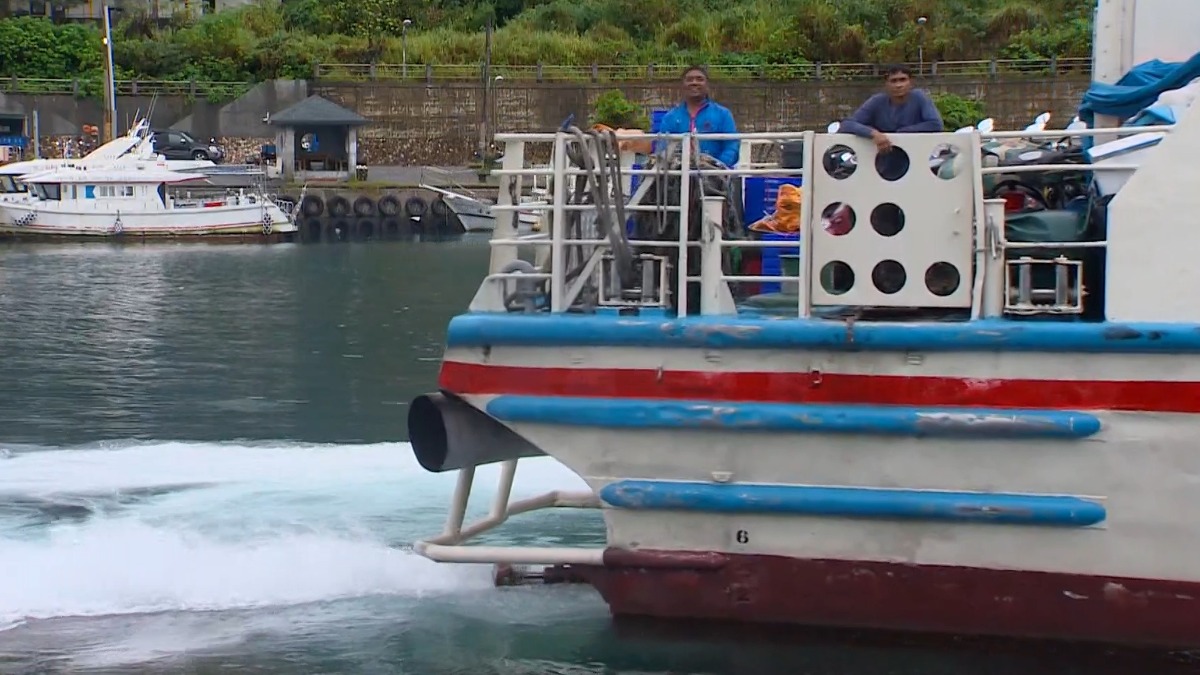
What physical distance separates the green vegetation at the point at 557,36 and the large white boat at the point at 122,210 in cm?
1579

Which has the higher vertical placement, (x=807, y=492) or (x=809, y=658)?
(x=807, y=492)

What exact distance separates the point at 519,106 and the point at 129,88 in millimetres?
15253

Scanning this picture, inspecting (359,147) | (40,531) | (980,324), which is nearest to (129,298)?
(40,531)

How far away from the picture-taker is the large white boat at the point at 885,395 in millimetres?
6621

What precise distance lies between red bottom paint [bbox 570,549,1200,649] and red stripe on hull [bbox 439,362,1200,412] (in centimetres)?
80

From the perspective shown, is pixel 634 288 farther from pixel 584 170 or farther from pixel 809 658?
pixel 809 658

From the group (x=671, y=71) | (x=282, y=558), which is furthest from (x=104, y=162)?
(x=282, y=558)

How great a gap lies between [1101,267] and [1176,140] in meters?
0.65

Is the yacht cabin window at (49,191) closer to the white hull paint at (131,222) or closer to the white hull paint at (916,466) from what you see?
the white hull paint at (131,222)

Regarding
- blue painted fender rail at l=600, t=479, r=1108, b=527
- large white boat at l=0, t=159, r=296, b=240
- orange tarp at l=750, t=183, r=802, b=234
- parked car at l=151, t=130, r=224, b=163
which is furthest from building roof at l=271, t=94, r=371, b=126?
blue painted fender rail at l=600, t=479, r=1108, b=527

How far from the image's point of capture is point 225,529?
9.39 m

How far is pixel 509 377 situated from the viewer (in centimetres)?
724

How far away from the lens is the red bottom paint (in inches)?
270

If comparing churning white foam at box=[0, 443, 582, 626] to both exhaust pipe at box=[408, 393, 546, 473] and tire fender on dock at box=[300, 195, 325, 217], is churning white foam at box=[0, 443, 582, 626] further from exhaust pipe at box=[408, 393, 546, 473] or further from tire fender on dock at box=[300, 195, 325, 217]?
tire fender on dock at box=[300, 195, 325, 217]
